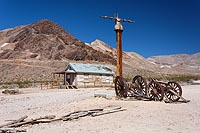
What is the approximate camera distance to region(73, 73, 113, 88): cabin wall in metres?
37.5

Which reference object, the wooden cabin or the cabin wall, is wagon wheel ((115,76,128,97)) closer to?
the wooden cabin

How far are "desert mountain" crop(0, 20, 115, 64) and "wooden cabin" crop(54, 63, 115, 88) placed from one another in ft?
136

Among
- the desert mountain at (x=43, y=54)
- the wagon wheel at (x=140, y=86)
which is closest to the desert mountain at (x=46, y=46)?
the desert mountain at (x=43, y=54)

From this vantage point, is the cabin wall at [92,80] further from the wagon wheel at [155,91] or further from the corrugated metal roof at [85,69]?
the wagon wheel at [155,91]

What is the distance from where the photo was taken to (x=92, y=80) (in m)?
38.8

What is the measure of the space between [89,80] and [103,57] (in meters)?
56.2

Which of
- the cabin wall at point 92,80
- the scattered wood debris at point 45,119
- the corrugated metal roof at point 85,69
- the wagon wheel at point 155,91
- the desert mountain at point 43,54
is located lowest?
the scattered wood debris at point 45,119

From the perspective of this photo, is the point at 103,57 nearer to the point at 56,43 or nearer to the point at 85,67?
the point at 56,43

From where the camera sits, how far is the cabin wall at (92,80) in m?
37.5

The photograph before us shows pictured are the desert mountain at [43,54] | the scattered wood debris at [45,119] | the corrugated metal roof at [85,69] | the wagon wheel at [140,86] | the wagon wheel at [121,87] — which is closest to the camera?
the scattered wood debris at [45,119]

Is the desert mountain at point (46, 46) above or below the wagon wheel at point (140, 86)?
above

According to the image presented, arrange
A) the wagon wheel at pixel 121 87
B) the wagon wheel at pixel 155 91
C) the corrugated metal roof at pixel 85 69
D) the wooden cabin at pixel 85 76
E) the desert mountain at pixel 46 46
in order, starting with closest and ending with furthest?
1. the wagon wheel at pixel 155 91
2. the wagon wheel at pixel 121 87
3. the wooden cabin at pixel 85 76
4. the corrugated metal roof at pixel 85 69
5. the desert mountain at pixel 46 46

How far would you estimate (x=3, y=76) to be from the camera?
188ft

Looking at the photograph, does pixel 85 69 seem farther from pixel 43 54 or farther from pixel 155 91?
pixel 43 54
